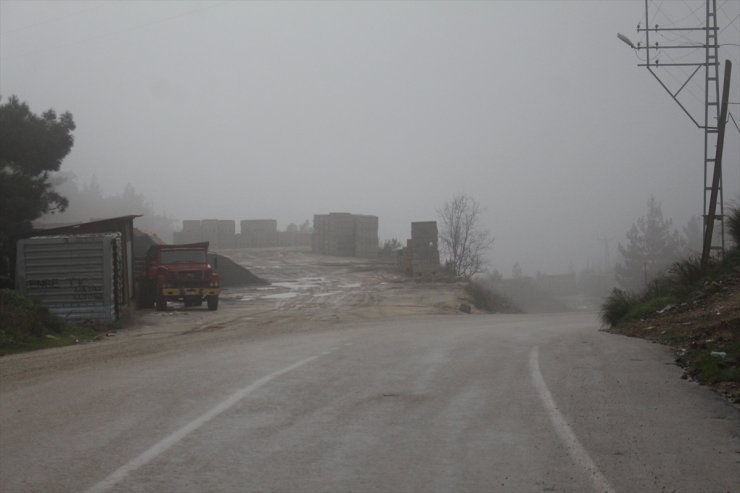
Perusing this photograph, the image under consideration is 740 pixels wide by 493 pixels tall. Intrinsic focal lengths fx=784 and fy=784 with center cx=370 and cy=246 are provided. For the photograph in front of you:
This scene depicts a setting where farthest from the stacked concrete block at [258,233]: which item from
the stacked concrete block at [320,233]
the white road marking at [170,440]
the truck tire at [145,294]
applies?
the white road marking at [170,440]

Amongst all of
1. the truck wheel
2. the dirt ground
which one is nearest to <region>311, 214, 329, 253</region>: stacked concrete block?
the truck wheel

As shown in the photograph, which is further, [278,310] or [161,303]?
[278,310]

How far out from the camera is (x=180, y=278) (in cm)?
3102

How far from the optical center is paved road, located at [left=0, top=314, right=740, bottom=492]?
19.8 feet

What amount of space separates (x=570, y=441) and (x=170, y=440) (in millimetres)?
3643

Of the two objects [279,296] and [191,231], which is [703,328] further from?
[191,231]

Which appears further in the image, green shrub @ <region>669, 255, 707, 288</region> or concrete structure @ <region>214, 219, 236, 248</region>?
concrete structure @ <region>214, 219, 236, 248</region>

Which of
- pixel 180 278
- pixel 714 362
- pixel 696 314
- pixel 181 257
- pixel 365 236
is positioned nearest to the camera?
pixel 714 362

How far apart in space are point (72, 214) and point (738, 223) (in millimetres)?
86172

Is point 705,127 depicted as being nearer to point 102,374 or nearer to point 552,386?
point 552,386

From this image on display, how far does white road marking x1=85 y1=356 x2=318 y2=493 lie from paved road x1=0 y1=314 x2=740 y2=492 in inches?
0.8

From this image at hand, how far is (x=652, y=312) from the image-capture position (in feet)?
66.4

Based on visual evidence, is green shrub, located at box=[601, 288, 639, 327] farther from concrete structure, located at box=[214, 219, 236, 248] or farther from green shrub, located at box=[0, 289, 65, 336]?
concrete structure, located at box=[214, 219, 236, 248]

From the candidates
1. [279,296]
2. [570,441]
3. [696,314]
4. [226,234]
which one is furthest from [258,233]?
[570,441]
